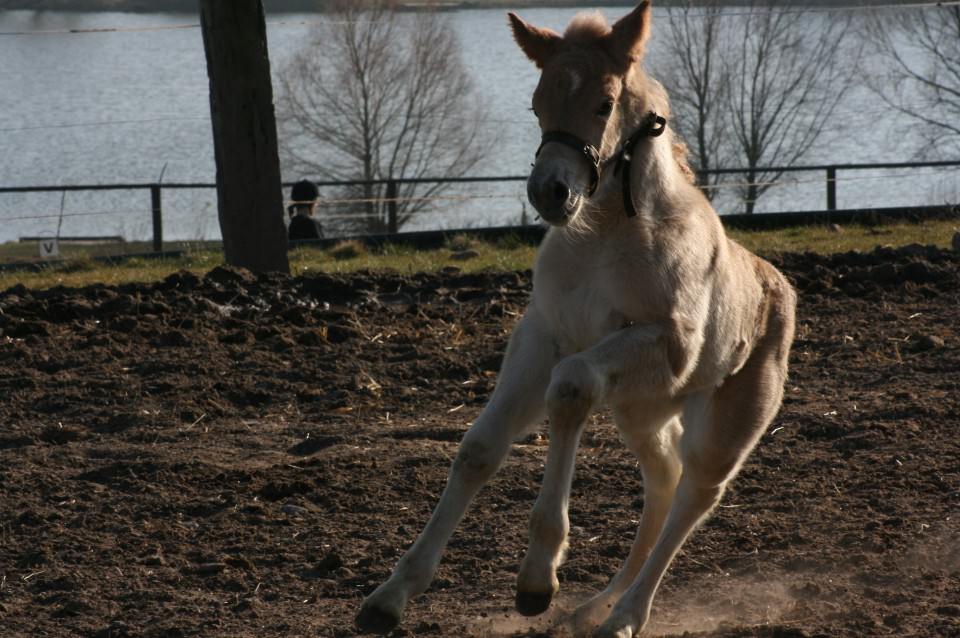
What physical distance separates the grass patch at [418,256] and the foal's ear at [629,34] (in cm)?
834

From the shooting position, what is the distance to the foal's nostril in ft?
12.8

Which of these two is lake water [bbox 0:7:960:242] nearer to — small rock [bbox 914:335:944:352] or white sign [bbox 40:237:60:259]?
white sign [bbox 40:237:60:259]

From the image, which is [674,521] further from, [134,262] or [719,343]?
[134,262]

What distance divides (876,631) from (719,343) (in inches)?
46.2

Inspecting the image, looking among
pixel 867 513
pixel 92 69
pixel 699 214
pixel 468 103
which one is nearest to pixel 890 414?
pixel 867 513

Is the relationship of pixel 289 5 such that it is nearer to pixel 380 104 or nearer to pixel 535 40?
pixel 380 104

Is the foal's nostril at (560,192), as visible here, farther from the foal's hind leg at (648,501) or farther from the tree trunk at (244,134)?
the tree trunk at (244,134)

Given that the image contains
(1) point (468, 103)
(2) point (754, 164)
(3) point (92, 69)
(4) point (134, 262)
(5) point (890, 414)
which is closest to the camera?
(5) point (890, 414)

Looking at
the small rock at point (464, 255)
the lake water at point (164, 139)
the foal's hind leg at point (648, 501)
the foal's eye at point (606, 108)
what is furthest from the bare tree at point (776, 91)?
the foal's eye at point (606, 108)

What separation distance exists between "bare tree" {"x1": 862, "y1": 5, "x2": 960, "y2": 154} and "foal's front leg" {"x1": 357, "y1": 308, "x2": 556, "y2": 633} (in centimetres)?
2963

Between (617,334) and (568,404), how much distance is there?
353 millimetres

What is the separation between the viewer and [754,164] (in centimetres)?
3466

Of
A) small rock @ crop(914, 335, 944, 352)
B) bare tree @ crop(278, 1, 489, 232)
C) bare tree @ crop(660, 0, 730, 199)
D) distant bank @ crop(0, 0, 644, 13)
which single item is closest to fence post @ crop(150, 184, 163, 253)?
small rock @ crop(914, 335, 944, 352)

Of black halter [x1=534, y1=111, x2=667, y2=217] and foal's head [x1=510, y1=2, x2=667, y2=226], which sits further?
black halter [x1=534, y1=111, x2=667, y2=217]
